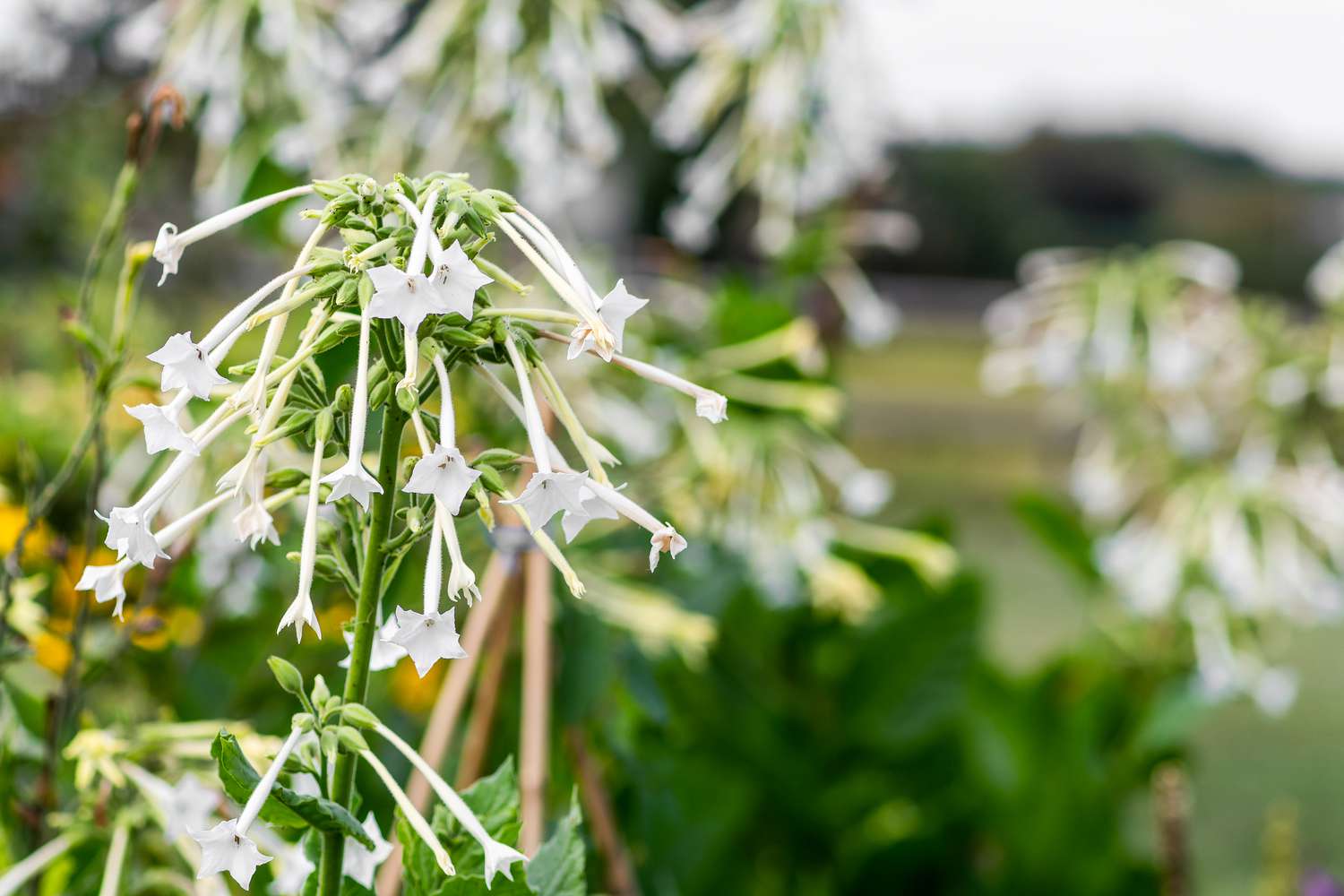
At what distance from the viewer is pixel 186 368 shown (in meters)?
0.28

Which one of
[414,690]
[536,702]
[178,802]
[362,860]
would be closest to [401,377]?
[362,860]

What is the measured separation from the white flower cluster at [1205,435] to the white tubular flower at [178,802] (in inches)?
44.9

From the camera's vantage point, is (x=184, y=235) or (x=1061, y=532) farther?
(x=1061, y=532)

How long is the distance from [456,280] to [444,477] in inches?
1.7

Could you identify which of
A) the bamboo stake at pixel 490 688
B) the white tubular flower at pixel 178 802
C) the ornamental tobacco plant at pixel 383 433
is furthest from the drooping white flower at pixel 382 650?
the bamboo stake at pixel 490 688

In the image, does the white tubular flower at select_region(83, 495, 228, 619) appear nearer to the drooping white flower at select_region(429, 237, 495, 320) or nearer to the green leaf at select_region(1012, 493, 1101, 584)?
the drooping white flower at select_region(429, 237, 495, 320)

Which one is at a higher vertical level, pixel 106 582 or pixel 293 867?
pixel 106 582

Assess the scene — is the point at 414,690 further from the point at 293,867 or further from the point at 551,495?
the point at 551,495

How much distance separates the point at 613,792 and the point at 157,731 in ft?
1.40

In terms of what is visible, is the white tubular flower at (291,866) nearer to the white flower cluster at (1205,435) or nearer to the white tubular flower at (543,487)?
the white tubular flower at (543,487)

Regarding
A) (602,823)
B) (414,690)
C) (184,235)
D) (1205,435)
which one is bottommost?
(414,690)

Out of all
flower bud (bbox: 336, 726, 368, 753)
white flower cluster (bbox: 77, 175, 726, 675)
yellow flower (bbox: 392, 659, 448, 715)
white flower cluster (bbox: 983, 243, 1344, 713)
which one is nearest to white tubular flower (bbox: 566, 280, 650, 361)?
white flower cluster (bbox: 77, 175, 726, 675)

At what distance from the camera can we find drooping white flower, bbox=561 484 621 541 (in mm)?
292

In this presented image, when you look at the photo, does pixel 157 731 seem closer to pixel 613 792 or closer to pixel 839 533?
pixel 613 792
